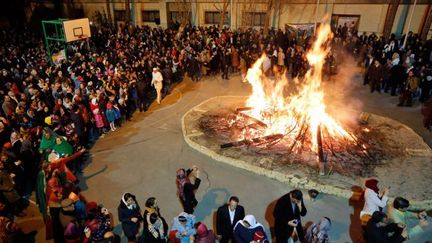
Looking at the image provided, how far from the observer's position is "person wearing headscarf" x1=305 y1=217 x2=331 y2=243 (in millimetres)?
5457

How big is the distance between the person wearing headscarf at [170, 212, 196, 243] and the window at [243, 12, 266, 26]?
2500 centimetres

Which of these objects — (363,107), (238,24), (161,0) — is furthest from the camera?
(161,0)

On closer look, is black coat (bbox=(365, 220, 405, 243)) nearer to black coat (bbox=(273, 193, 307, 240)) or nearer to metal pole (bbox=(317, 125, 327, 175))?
black coat (bbox=(273, 193, 307, 240))

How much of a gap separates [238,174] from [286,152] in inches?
71.8

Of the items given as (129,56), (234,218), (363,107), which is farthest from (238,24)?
(234,218)

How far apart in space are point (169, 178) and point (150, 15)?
88.2 ft

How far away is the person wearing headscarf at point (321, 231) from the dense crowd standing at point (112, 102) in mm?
23

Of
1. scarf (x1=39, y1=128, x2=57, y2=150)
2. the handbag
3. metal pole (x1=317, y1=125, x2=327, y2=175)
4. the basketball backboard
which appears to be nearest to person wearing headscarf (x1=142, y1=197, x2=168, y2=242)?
the handbag

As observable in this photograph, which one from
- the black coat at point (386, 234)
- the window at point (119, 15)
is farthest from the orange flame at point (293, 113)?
the window at point (119, 15)

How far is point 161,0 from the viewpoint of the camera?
101 ft

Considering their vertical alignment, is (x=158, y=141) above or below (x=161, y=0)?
below

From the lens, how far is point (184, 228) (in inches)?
217

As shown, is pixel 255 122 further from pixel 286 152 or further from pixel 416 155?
pixel 416 155

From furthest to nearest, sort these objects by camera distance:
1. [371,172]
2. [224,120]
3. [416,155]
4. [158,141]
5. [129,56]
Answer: [129,56]
[224,120]
[158,141]
[416,155]
[371,172]
